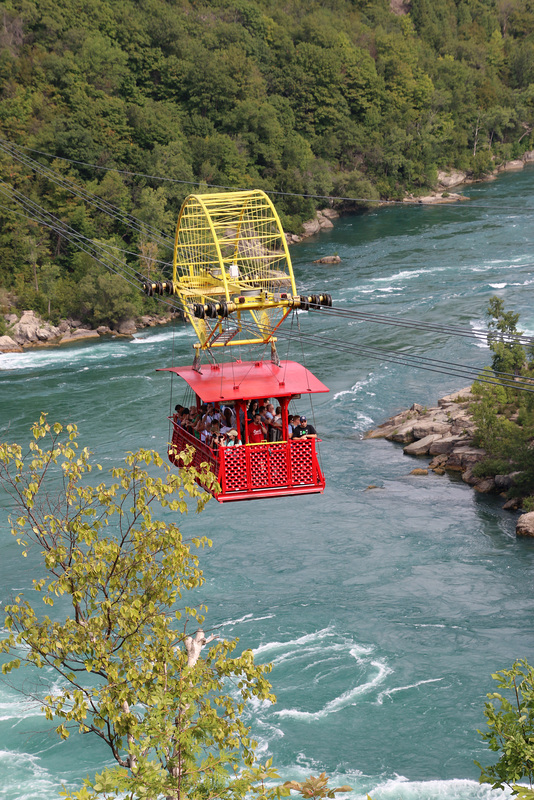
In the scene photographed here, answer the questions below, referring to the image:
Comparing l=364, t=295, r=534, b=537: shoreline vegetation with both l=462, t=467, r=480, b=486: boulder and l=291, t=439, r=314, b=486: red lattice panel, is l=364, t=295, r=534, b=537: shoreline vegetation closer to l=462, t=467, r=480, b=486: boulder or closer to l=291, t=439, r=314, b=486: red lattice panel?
l=462, t=467, r=480, b=486: boulder

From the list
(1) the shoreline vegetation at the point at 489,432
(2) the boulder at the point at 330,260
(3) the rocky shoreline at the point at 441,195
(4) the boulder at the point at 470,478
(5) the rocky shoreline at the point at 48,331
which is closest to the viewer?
(1) the shoreline vegetation at the point at 489,432

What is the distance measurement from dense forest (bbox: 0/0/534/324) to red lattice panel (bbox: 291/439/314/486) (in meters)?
35.2

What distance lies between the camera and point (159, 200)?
63.0 metres

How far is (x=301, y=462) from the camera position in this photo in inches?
646

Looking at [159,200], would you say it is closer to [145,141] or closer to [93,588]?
[145,141]

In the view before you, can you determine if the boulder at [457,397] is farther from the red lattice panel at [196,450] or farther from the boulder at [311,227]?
the boulder at [311,227]

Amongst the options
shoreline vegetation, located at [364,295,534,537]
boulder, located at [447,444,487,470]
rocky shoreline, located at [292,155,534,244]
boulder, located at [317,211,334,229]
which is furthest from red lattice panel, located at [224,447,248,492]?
boulder, located at [317,211,334,229]

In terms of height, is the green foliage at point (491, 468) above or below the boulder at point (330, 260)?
below

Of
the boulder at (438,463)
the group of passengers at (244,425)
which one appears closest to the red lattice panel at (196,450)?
the group of passengers at (244,425)

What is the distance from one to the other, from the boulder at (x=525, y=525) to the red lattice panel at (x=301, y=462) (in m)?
12.4

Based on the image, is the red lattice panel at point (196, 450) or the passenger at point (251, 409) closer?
the red lattice panel at point (196, 450)

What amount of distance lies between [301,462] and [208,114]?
6726 centimetres

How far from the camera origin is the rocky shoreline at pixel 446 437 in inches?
1194

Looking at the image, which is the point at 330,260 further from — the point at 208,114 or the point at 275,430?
the point at 275,430
